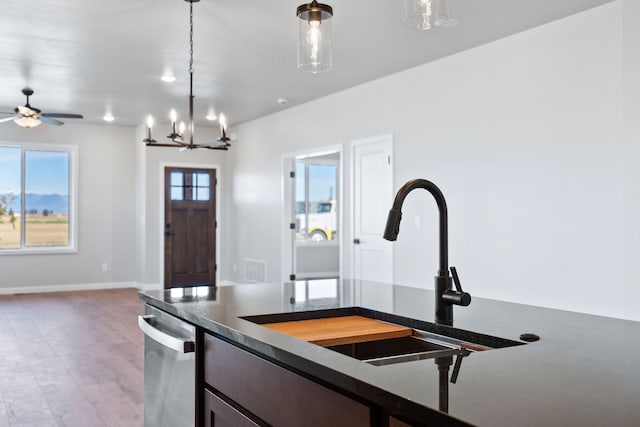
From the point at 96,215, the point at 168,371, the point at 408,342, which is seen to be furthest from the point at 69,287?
the point at 408,342

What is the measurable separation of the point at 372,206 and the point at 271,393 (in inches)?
200

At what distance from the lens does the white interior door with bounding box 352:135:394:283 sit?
612 centimetres

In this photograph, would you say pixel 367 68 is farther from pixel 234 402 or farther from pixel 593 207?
pixel 234 402

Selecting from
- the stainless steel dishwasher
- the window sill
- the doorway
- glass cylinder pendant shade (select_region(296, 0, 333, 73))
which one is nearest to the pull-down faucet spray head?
the stainless steel dishwasher

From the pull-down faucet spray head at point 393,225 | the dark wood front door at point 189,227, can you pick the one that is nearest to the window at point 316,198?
the dark wood front door at point 189,227

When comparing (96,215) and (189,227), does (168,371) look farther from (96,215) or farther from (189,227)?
(96,215)

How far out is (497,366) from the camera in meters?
1.12

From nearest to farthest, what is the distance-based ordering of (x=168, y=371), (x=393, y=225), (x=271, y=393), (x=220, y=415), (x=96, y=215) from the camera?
(x=271, y=393) → (x=393, y=225) → (x=220, y=415) → (x=168, y=371) → (x=96, y=215)

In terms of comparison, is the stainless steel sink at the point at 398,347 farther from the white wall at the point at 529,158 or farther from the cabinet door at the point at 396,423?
the white wall at the point at 529,158

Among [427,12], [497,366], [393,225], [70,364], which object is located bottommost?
[70,364]

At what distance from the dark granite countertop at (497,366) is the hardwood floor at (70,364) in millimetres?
2024

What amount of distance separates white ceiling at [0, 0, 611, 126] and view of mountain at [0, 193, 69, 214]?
2135 mm

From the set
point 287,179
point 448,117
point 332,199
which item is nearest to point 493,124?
point 448,117

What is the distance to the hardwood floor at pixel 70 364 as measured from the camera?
11.7ft
